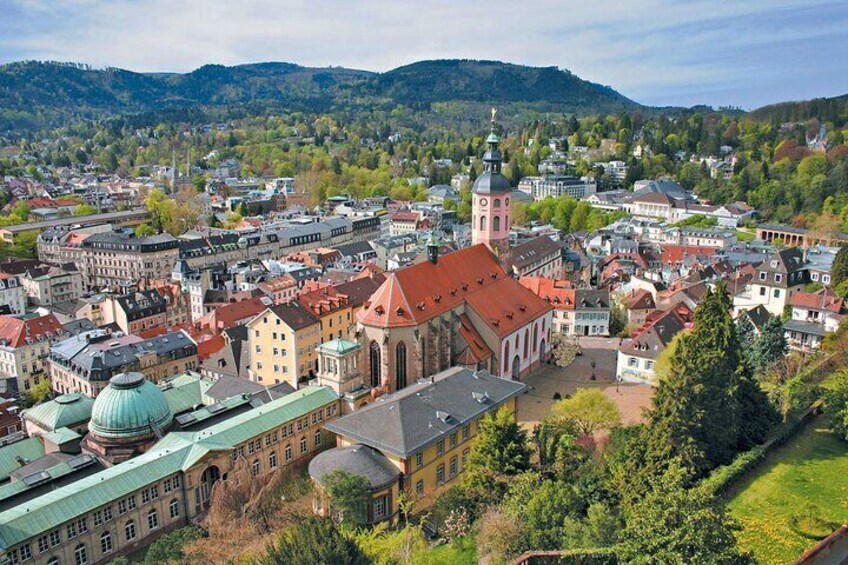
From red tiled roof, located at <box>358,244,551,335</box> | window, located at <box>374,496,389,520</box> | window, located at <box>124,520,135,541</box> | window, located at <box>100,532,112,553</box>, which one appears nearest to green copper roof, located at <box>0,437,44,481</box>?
window, located at <box>100,532,112,553</box>

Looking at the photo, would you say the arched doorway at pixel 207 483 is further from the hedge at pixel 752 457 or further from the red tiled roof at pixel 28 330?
the red tiled roof at pixel 28 330

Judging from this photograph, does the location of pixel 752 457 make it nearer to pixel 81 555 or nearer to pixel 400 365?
pixel 400 365

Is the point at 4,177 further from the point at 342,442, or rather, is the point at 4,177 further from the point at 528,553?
the point at 528,553

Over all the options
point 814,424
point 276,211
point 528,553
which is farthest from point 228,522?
point 276,211

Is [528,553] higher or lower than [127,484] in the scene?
higher

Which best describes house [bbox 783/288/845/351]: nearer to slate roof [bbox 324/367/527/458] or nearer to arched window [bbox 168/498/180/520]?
slate roof [bbox 324/367/527/458]

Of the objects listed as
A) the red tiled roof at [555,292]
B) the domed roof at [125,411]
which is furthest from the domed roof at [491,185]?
the domed roof at [125,411]

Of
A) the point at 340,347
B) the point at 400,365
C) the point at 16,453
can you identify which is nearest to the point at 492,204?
the point at 400,365
